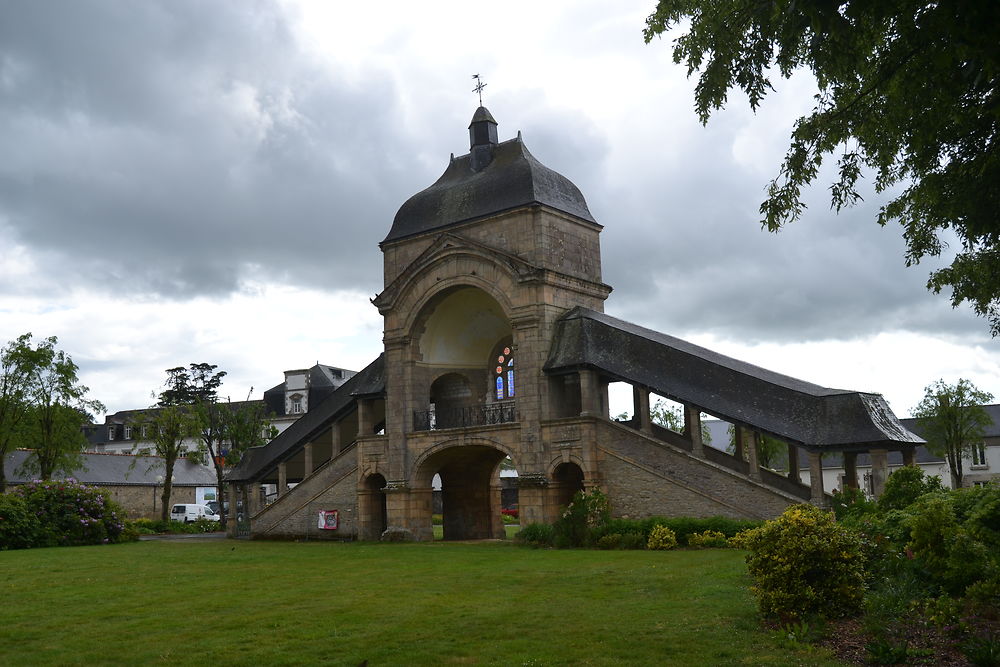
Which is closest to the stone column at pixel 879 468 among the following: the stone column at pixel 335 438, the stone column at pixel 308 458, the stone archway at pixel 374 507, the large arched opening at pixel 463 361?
the large arched opening at pixel 463 361

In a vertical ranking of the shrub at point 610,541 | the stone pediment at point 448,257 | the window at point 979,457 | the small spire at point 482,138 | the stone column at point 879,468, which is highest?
the small spire at point 482,138

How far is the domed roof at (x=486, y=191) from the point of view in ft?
89.9

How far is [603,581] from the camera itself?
46.9ft

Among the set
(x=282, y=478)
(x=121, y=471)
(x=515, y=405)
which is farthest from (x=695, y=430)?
(x=121, y=471)

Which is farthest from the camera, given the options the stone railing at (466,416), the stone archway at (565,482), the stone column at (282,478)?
the stone column at (282,478)

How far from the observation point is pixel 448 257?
27906 mm

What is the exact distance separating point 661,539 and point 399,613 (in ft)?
35.5

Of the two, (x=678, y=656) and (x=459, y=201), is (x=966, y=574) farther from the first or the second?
(x=459, y=201)

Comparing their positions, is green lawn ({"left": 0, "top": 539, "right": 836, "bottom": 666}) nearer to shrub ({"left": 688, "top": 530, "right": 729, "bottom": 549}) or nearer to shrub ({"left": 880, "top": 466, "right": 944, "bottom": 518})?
shrub ({"left": 688, "top": 530, "right": 729, "bottom": 549})

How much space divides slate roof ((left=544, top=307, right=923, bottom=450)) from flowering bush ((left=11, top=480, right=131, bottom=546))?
54.6ft

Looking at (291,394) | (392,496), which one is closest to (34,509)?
(392,496)

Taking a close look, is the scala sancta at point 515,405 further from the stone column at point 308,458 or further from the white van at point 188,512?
the white van at point 188,512

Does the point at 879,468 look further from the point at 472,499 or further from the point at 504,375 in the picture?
the point at 472,499

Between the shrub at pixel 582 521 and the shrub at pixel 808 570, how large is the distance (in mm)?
12583
